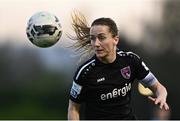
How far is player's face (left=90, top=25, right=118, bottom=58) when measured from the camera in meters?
11.6

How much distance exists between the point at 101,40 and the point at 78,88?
2.48ft

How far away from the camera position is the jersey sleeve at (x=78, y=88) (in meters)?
11.7

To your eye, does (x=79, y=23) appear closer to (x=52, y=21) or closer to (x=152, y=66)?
(x=52, y=21)

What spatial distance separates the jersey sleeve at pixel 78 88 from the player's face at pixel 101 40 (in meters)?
0.39

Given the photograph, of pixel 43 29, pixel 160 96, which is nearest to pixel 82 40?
pixel 43 29

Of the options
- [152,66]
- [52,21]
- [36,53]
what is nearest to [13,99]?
[152,66]

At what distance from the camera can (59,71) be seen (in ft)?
179

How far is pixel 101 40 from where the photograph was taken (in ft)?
38.1

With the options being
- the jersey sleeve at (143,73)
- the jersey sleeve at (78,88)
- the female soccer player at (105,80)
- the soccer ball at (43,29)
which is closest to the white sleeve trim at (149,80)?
the jersey sleeve at (143,73)

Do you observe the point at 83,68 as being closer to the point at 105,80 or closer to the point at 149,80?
the point at 105,80

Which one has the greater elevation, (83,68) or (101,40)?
(101,40)

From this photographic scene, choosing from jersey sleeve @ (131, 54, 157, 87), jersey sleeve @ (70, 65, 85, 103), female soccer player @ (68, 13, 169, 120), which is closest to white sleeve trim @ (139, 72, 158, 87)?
jersey sleeve @ (131, 54, 157, 87)

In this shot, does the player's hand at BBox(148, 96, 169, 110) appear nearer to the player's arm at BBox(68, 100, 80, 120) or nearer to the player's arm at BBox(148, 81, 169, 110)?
the player's arm at BBox(148, 81, 169, 110)

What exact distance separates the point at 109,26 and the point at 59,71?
140 ft
